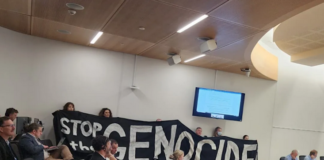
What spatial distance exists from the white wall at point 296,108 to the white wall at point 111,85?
0.31 metres

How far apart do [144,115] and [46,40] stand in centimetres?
291

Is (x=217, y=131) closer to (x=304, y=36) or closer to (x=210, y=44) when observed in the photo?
(x=304, y=36)

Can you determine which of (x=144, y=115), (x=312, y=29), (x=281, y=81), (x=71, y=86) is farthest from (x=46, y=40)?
(x=281, y=81)

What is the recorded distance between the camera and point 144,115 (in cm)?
745

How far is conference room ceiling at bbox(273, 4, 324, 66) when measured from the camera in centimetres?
555

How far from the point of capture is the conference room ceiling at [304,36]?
5.55m

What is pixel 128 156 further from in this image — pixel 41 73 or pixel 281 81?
pixel 281 81

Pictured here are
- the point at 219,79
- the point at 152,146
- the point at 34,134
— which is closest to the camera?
the point at 34,134

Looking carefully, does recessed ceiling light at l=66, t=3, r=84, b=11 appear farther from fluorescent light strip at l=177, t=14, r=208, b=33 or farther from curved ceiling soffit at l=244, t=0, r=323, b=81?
curved ceiling soffit at l=244, t=0, r=323, b=81

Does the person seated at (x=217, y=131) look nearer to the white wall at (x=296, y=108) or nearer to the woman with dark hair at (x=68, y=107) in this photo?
the white wall at (x=296, y=108)

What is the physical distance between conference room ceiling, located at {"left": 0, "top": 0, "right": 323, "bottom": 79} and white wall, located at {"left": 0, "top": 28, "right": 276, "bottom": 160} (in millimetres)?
422

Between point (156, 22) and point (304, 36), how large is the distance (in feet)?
11.8

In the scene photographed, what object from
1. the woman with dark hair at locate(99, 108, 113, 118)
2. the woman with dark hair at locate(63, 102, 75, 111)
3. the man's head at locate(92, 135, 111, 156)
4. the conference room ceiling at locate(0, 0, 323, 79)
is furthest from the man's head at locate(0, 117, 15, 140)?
the woman with dark hair at locate(99, 108, 113, 118)

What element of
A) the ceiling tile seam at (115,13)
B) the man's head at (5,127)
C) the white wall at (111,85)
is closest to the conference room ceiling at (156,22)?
the ceiling tile seam at (115,13)
